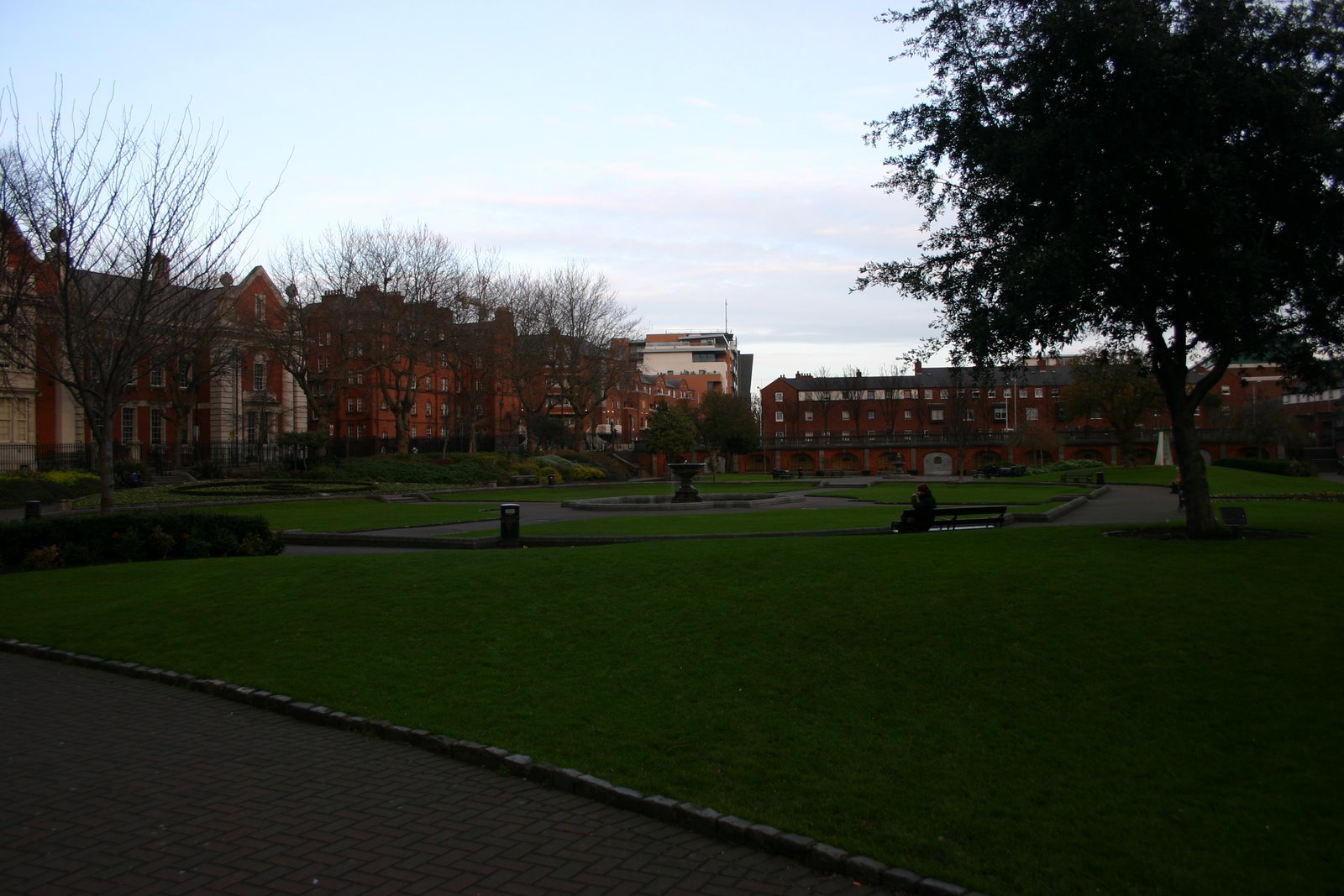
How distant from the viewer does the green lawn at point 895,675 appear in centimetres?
555

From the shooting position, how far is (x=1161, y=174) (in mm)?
12961

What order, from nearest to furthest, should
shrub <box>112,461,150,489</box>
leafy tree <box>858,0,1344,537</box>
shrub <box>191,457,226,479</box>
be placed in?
leafy tree <box>858,0,1344,537</box>, shrub <box>112,461,150,489</box>, shrub <box>191,457,226,479</box>

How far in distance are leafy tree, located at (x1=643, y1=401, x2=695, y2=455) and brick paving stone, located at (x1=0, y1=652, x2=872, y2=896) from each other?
66004mm

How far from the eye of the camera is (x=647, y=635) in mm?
9836

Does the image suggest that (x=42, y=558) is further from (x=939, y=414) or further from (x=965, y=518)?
(x=939, y=414)

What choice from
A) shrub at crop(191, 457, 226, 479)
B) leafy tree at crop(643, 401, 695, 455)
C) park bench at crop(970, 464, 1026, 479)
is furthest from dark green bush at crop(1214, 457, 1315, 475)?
shrub at crop(191, 457, 226, 479)

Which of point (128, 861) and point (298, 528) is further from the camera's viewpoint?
point (298, 528)

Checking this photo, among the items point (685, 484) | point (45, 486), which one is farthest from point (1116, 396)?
point (45, 486)

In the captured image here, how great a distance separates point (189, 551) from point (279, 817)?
545 inches

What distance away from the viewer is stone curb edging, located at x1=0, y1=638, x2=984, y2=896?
511 centimetres

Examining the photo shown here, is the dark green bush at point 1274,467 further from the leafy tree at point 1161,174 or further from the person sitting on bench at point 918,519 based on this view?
the leafy tree at point 1161,174

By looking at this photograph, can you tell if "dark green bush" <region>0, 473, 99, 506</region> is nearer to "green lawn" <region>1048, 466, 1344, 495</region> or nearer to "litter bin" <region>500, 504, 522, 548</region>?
"litter bin" <region>500, 504, 522, 548</region>

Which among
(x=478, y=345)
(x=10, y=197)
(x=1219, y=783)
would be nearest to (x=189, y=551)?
(x=10, y=197)

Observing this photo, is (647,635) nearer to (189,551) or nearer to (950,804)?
(950,804)
